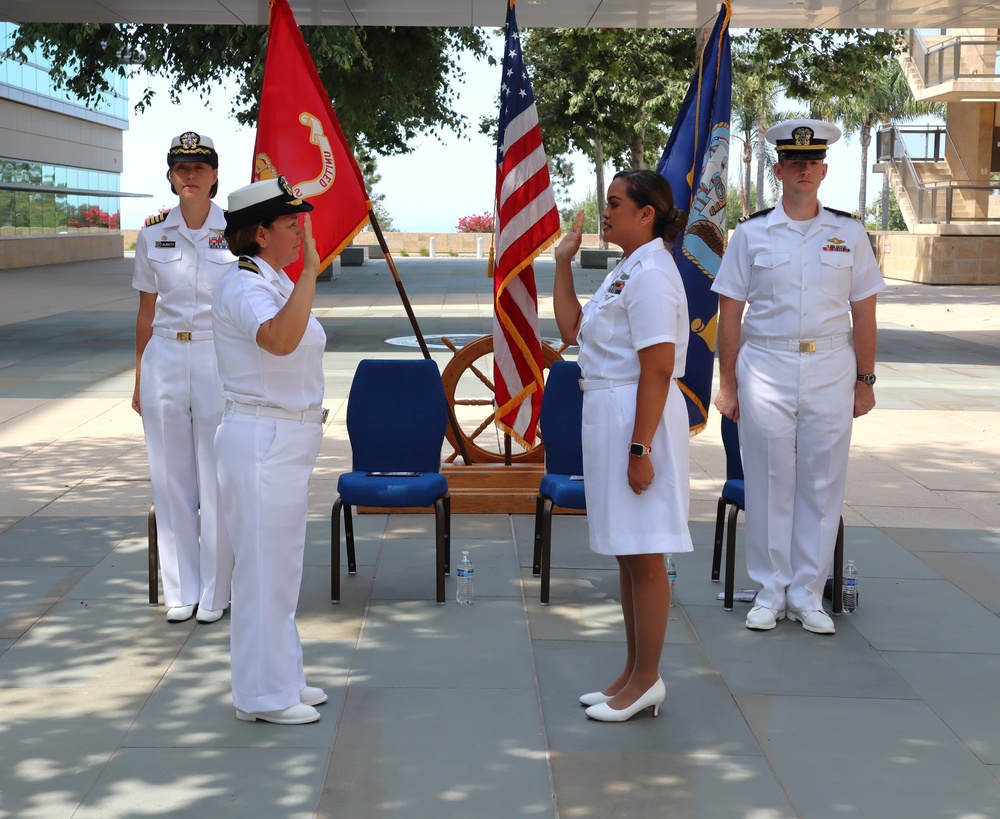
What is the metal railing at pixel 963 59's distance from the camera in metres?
31.4

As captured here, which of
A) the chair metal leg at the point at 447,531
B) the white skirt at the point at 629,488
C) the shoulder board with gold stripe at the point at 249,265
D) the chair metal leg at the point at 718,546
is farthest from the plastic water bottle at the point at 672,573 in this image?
the shoulder board with gold stripe at the point at 249,265

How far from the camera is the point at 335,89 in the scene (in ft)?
69.6

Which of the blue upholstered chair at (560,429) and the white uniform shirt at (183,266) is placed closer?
the white uniform shirt at (183,266)

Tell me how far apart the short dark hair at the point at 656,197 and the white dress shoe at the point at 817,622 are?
79.5 inches

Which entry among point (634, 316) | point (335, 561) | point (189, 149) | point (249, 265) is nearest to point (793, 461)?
point (634, 316)

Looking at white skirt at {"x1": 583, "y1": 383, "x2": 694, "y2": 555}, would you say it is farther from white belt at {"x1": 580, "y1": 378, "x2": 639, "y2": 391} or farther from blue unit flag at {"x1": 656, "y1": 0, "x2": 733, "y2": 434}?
blue unit flag at {"x1": 656, "y1": 0, "x2": 733, "y2": 434}

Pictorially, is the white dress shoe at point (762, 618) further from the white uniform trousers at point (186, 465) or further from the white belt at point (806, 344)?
the white uniform trousers at point (186, 465)

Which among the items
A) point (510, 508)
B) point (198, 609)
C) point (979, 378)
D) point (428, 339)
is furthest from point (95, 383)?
point (979, 378)

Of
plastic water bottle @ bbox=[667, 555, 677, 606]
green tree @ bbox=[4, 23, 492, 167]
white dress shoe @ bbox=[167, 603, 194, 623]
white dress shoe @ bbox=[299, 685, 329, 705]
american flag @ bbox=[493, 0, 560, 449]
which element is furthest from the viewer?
green tree @ bbox=[4, 23, 492, 167]

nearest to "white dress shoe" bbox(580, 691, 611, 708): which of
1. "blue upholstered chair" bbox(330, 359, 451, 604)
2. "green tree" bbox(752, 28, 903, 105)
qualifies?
"blue upholstered chair" bbox(330, 359, 451, 604)

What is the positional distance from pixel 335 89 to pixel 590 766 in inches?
744

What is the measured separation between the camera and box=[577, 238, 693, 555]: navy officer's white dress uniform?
4012mm

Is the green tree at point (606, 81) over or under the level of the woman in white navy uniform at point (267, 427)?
over

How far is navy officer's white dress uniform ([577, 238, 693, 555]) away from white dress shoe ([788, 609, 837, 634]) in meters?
1.41
